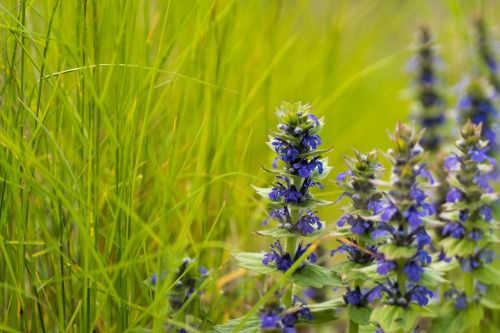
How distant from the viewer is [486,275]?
3.12 metres

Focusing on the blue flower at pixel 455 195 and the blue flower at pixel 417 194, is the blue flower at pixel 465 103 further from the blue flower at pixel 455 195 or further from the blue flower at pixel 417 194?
the blue flower at pixel 417 194

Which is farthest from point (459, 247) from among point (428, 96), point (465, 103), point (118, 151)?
point (428, 96)

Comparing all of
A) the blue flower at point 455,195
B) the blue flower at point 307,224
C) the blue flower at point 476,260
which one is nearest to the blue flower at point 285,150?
the blue flower at point 307,224

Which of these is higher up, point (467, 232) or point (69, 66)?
point (69, 66)

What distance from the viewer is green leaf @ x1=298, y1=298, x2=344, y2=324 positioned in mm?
2949

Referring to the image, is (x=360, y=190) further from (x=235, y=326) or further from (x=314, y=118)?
(x=235, y=326)

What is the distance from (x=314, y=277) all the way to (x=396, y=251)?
35 cm

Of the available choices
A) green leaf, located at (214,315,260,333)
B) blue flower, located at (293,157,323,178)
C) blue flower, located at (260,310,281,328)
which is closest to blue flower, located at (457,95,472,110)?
blue flower, located at (293,157,323,178)

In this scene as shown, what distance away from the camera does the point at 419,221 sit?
2.60 meters

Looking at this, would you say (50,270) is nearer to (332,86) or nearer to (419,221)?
(419,221)

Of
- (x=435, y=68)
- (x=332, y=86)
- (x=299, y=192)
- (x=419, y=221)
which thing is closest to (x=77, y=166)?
(x=299, y=192)

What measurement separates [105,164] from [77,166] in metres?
0.19

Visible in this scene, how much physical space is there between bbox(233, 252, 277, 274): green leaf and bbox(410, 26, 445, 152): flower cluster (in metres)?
2.63

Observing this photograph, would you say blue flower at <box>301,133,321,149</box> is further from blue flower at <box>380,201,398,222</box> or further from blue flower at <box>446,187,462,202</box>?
blue flower at <box>446,187,462,202</box>
